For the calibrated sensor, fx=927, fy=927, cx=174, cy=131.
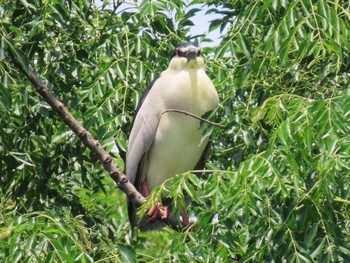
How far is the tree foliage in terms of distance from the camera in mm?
3941

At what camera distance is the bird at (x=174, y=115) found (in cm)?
615

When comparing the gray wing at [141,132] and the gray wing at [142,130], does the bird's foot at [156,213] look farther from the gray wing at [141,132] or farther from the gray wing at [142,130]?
the gray wing at [142,130]

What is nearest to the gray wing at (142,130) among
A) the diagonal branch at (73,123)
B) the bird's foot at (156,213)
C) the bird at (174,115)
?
the bird at (174,115)

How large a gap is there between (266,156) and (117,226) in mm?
2477

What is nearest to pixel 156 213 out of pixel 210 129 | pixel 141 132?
pixel 141 132

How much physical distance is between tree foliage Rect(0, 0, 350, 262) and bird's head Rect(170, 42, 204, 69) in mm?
73

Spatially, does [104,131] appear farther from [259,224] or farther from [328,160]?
[328,160]

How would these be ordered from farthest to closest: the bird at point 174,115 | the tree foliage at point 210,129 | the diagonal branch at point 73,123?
1. the bird at point 174,115
2. the diagonal branch at point 73,123
3. the tree foliage at point 210,129

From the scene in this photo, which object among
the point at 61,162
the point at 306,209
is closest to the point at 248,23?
the point at 306,209

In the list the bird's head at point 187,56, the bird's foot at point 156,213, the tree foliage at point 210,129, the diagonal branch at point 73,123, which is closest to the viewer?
the tree foliage at point 210,129

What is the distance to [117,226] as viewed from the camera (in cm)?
636

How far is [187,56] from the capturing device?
6051 mm

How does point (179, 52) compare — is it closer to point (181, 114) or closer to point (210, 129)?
point (181, 114)

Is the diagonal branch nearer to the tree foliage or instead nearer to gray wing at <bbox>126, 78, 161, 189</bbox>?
the tree foliage
